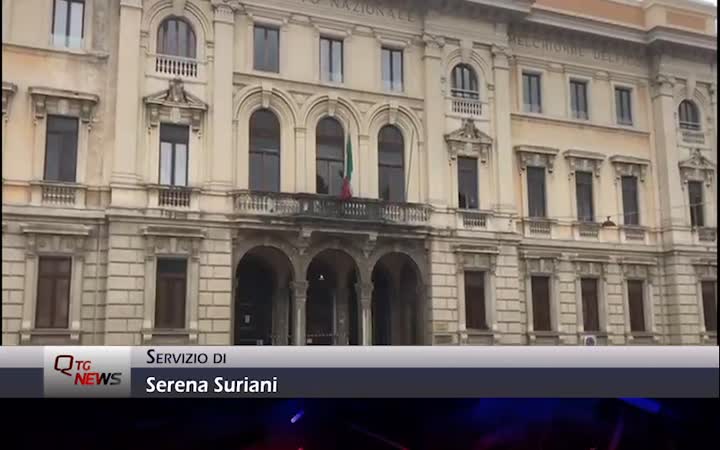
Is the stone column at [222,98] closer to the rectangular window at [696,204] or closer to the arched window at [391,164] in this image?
the arched window at [391,164]

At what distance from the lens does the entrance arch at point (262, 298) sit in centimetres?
1936

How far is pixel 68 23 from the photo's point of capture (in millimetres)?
18219

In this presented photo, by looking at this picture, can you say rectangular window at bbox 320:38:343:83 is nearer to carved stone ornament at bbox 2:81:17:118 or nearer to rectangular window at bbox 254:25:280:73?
rectangular window at bbox 254:25:280:73

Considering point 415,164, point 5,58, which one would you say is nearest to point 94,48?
point 5,58

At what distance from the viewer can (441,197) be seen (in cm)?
2111

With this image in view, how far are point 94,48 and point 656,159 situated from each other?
17353mm

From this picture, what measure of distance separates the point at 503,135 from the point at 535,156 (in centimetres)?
134

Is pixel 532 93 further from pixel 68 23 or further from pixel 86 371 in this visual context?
pixel 86 371

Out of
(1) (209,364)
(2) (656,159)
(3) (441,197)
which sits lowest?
(1) (209,364)

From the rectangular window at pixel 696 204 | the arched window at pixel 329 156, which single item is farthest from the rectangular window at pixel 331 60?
the rectangular window at pixel 696 204

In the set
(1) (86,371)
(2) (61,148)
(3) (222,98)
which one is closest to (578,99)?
(3) (222,98)

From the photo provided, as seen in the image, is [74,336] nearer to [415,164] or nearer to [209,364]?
[415,164]

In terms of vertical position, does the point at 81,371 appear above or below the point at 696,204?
below
